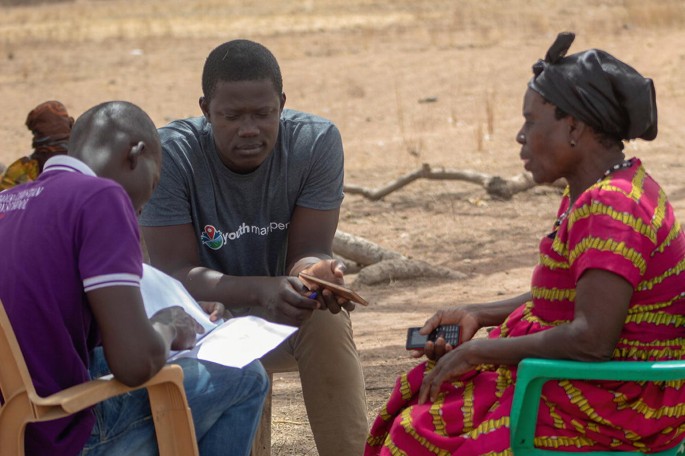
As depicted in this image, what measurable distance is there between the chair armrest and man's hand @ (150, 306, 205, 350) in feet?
0.58

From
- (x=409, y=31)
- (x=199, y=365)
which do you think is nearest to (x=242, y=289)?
(x=199, y=365)

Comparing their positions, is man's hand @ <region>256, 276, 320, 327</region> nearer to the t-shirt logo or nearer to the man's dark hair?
the t-shirt logo

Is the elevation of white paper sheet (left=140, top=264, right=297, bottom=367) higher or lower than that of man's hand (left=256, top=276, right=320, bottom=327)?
higher

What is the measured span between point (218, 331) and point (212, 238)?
0.80 m

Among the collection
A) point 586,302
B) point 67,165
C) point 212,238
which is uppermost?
point 67,165

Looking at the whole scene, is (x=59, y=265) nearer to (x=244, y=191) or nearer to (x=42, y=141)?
(x=244, y=191)

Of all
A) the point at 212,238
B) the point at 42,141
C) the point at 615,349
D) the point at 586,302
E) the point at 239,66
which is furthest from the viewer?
the point at 42,141

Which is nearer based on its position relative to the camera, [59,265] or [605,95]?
[59,265]

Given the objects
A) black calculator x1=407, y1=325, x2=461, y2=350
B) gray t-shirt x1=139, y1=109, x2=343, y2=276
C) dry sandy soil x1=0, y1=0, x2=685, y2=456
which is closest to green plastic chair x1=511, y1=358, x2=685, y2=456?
black calculator x1=407, y1=325, x2=461, y2=350

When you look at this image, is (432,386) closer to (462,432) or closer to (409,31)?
(462,432)

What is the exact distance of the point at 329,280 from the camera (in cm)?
347

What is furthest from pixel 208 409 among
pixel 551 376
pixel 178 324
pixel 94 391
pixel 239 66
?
pixel 239 66

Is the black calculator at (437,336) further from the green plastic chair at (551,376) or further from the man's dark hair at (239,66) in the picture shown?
the man's dark hair at (239,66)

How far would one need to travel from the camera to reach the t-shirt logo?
3.76 meters
